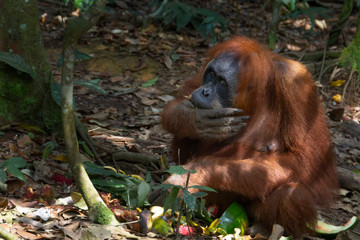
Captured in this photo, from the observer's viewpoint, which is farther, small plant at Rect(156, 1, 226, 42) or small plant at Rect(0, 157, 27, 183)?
small plant at Rect(156, 1, 226, 42)

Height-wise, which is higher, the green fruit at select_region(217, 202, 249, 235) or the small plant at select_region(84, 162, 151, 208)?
the small plant at select_region(84, 162, 151, 208)

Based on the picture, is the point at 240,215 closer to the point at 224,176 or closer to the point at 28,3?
the point at 224,176

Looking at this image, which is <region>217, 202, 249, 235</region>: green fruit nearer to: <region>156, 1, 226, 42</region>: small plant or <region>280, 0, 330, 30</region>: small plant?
<region>280, 0, 330, 30</region>: small plant

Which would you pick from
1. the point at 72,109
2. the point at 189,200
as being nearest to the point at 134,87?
the point at 72,109

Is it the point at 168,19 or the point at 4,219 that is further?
the point at 168,19

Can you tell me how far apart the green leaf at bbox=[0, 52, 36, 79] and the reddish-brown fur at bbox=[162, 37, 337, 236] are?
126cm

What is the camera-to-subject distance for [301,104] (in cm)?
407

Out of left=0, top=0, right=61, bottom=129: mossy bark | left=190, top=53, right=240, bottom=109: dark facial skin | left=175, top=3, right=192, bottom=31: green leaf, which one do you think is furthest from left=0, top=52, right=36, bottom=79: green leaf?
left=175, top=3, right=192, bottom=31: green leaf

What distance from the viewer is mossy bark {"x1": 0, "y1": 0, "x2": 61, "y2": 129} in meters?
4.19

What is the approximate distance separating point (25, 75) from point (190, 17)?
4.19 metres

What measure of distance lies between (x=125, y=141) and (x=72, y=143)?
84.7 inches

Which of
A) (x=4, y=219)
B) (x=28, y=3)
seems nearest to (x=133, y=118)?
(x=28, y=3)

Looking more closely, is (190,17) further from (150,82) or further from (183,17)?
(150,82)

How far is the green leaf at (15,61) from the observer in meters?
4.06
